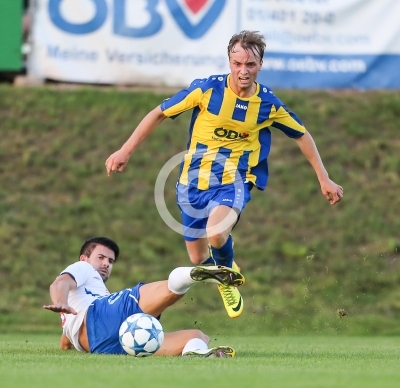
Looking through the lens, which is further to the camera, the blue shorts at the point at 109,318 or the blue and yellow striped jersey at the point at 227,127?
the blue and yellow striped jersey at the point at 227,127

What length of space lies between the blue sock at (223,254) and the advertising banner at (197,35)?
6956 mm

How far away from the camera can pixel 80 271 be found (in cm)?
816

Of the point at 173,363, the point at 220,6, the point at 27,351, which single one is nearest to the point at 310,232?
the point at 220,6

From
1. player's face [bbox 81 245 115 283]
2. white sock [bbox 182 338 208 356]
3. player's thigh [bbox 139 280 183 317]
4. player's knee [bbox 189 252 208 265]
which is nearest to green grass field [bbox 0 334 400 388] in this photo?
white sock [bbox 182 338 208 356]

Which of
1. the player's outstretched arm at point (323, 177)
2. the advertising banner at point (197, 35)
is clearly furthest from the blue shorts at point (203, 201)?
the advertising banner at point (197, 35)

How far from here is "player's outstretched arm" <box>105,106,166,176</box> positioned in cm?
837

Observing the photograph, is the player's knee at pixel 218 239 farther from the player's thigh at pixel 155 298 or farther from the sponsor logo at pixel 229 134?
the sponsor logo at pixel 229 134

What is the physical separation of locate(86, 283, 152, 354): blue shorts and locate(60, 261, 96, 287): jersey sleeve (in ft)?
0.77

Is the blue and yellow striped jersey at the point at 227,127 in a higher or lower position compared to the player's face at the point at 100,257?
higher

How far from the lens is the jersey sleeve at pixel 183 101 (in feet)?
29.0

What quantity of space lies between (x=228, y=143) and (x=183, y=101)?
0.57 metres

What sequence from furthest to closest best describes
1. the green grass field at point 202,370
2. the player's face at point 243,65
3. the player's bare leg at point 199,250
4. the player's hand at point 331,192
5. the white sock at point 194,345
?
the player's bare leg at point 199,250 < the player's hand at point 331,192 < the player's face at point 243,65 < the white sock at point 194,345 < the green grass field at point 202,370

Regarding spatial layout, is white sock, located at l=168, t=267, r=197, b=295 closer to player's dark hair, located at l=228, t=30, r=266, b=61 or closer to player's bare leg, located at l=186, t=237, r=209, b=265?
player's bare leg, located at l=186, t=237, r=209, b=265

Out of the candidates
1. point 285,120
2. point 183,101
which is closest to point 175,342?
point 183,101
